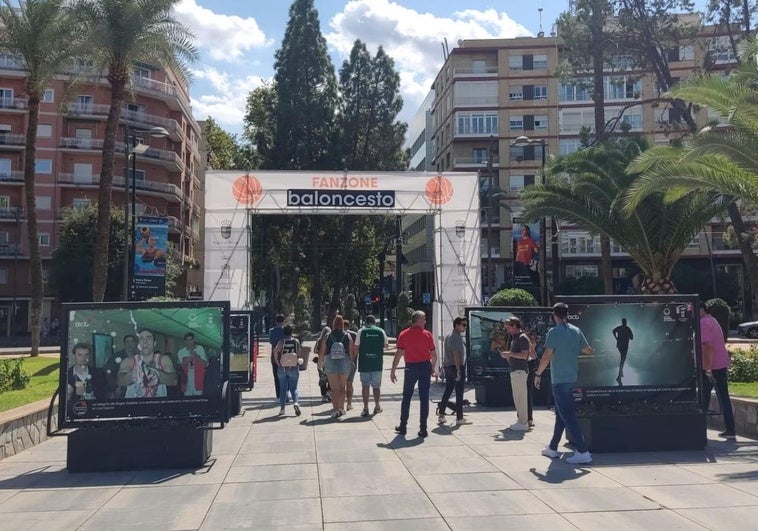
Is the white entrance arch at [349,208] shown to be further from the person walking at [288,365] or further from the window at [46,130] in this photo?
the window at [46,130]

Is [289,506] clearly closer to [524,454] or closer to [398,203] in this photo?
[524,454]

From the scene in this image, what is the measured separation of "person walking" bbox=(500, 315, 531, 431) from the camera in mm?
11164

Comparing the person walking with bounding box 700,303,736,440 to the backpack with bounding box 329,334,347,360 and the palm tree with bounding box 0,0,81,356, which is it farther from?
the palm tree with bounding box 0,0,81,356

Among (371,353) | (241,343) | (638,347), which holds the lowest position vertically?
(371,353)

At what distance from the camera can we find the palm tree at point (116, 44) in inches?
923

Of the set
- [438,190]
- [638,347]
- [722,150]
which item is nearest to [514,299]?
[438,190]

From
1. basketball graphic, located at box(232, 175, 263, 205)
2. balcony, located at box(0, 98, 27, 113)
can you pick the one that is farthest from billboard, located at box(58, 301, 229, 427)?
balcony, located at box(0, 98, 27, 113)

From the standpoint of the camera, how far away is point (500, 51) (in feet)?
213

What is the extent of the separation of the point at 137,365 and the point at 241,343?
5.93 meters

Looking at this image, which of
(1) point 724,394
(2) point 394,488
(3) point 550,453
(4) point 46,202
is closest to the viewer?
(2) point 394,488

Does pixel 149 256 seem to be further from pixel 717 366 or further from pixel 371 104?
pixel 371 104

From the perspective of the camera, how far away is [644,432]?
9.30 meters

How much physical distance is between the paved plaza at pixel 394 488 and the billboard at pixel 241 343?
12.7 feet

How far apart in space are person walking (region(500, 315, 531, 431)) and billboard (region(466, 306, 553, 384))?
303 cm
